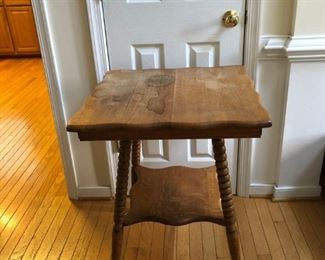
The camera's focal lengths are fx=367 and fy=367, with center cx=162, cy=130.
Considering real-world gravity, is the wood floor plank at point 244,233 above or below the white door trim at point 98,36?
below

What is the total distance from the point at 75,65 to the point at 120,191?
2.24 feet

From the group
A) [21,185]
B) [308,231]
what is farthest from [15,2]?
[308,231]

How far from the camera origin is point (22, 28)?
472cm

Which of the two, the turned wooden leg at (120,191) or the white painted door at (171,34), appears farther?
the white painted door at (171,34)

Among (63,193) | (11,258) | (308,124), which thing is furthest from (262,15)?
(11,258)

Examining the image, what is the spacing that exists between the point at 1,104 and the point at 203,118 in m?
2.84

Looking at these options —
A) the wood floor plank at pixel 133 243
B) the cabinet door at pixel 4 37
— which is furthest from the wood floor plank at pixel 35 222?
the cabinet door at pixel 4 37

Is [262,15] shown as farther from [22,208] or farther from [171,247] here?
[22,208]

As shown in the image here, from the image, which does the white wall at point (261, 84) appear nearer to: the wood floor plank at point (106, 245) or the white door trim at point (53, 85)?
the white door trim at point (53, 85)

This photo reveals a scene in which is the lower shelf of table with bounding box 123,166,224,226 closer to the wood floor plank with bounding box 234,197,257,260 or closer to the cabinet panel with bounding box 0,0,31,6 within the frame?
the wood floor plank with bounding box 234,197,257,260

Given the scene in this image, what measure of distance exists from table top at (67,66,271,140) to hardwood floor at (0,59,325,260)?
0.77m

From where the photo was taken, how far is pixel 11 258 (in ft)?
5.44

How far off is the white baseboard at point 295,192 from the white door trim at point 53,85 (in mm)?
1076

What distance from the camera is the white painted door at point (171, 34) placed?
5.15 ft
